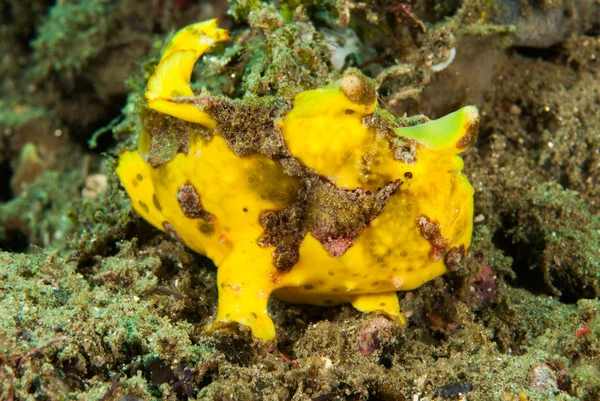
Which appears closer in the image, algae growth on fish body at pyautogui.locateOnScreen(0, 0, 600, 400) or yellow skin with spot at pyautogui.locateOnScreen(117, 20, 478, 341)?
algae growth on fish body at pyautogui.locateOnScreen(0, 0, 600, 400)

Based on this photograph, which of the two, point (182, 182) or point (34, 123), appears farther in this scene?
point (34, 123)

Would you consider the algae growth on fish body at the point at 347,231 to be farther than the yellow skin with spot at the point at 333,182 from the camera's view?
No

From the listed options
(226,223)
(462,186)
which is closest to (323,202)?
(226,223)

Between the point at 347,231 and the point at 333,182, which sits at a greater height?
the point at 333,182

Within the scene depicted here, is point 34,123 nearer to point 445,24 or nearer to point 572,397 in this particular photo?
point 445,24
